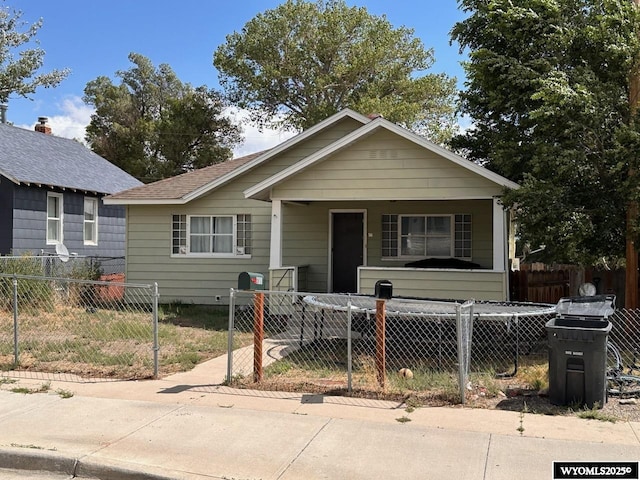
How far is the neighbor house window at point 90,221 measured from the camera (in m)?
19.8

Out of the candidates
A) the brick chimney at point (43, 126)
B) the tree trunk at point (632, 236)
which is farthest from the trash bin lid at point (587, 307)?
the brick chimney at point (43, 126)

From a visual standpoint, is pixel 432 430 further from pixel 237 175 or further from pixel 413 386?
pixel 237 175

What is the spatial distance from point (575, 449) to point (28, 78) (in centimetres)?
2460

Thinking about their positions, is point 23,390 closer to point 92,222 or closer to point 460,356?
point 460,356

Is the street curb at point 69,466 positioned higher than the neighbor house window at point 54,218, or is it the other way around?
the neighbor house window at point 54,218


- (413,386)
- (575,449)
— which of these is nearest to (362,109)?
(413,386)

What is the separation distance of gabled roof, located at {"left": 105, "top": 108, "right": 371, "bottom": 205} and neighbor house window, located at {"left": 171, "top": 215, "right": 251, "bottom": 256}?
68cm

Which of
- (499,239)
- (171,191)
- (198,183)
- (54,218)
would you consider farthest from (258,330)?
(54,218)

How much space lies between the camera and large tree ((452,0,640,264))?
9391 mm

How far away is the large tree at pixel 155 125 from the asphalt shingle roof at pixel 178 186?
2098 centimetres

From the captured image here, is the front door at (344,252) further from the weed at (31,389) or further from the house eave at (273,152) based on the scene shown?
the weed at (31,389)

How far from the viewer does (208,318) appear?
13.6m

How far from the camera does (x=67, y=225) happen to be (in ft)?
60.7

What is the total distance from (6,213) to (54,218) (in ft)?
5.88
